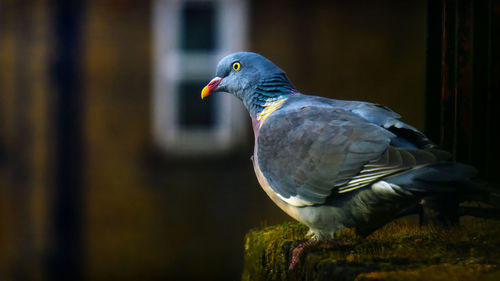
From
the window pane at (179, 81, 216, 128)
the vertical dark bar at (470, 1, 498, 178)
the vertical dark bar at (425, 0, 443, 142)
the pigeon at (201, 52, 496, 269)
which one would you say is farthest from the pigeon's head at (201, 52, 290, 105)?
the window pane at (179, 81, 216, 128)

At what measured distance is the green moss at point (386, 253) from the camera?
74.3 inches

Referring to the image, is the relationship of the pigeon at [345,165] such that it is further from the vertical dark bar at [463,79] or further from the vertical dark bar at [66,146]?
the vertical dark bar at [66,146]

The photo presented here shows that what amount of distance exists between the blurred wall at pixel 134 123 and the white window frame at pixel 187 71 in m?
0.10

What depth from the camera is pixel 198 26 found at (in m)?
6.74

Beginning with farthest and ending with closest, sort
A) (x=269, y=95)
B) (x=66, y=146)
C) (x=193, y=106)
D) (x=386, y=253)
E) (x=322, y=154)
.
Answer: (x=193, y=106)
(x=66, y=146)
(x=269, y=95)
(x=322, y=154)
(x=386, y=253)

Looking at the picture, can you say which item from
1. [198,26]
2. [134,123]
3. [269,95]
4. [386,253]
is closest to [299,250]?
[386,253]

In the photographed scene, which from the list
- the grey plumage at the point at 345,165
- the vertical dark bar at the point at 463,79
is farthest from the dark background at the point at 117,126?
the grey plumage at the point at 345,165

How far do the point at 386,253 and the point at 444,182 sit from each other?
0.35 m

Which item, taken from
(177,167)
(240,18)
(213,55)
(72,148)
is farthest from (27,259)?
(240,18)

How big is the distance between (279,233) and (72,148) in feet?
14.4

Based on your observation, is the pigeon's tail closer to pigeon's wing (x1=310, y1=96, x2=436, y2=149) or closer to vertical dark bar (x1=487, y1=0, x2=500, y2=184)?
pigeon's wing (x1=310, y1=96, x2=436, y2=149)

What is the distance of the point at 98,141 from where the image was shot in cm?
648

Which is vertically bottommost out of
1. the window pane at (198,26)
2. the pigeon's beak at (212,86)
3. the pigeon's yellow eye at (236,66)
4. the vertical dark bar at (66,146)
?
the vertical dark bar at (66,146)

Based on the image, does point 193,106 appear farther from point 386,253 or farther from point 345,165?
point 386,253
